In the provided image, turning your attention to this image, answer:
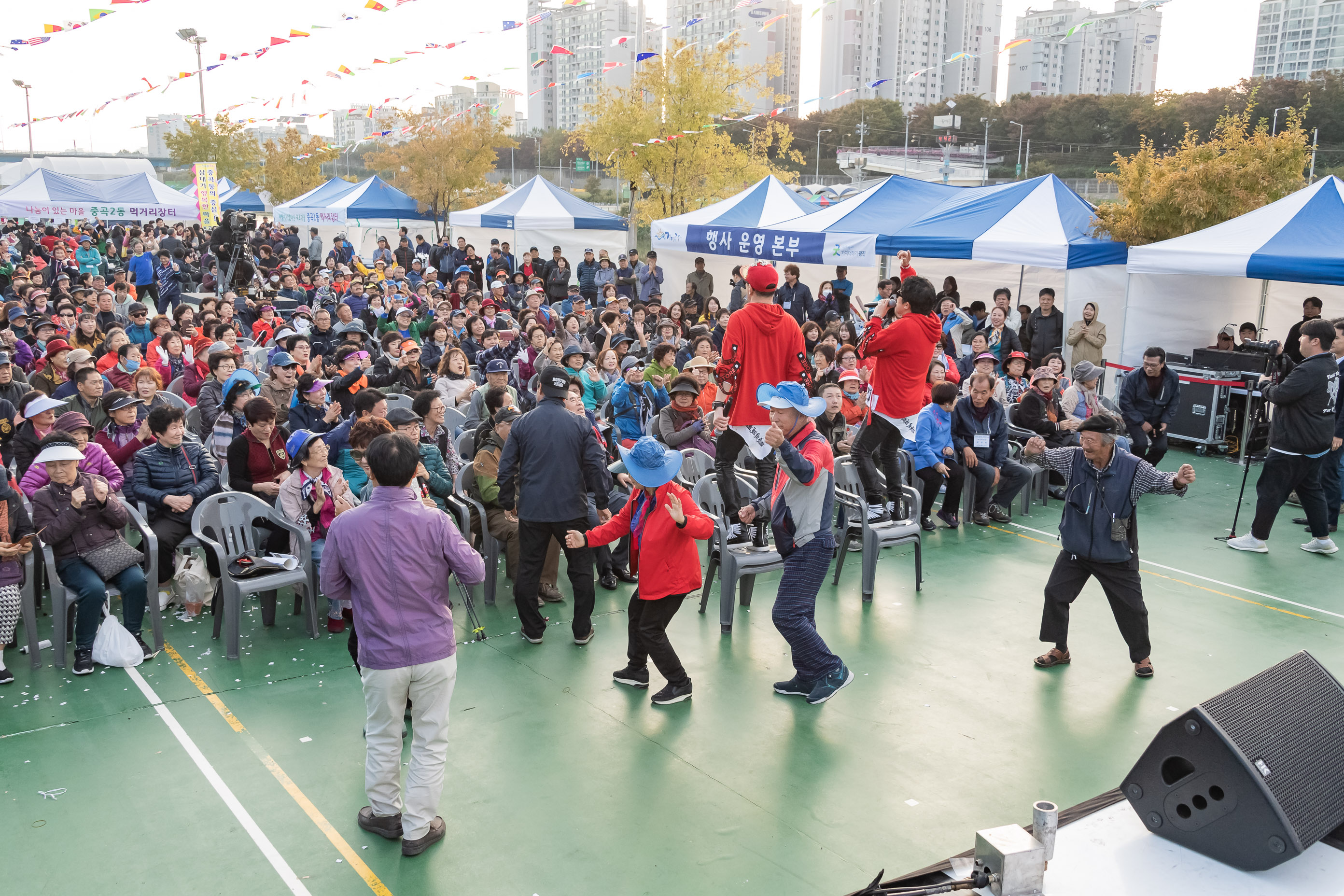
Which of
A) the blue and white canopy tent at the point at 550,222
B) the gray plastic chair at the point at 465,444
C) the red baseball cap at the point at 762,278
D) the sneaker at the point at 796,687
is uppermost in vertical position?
the blue and white canopy tent at the point at 550,222

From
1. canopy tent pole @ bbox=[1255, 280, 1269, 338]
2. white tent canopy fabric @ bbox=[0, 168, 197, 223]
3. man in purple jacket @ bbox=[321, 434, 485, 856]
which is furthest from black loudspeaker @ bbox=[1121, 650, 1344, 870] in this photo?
white tent canopy fabric @ bbox=[0, 168, 197, 223]

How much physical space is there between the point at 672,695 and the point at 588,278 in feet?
49.4

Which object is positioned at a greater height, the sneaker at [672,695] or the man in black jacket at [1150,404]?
the man in black jacket at [1150,404]

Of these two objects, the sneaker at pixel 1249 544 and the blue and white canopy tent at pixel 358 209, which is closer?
the sneaker at pixel 1249 544

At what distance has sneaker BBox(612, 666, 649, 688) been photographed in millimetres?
5570

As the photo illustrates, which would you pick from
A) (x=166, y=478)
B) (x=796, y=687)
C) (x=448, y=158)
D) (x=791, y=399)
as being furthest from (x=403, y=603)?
(x=448, y=158)

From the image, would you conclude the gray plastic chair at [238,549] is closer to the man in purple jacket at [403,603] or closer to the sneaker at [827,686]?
the man in purple jacket at [403,603]

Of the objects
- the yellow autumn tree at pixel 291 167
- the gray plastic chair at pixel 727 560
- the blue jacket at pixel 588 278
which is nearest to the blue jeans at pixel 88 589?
the gray plastic chair at pixel 727 560

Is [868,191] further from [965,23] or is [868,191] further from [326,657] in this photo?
[965,23]

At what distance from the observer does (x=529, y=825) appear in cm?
425

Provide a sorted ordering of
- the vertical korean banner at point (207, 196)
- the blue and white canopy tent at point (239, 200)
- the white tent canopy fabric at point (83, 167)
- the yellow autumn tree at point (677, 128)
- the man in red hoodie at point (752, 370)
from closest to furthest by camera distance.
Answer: the man in red hoodie at point (752, 370) → the vertical korean banner at point (207, 196) → the yellow autumn tree at point (677, 128) → the blue and white canopy tent at point (239, 200) → the white tent canopy fabric at point (83, 167)

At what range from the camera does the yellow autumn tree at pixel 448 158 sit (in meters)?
32.6

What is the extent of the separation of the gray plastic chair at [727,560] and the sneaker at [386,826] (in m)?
2.76

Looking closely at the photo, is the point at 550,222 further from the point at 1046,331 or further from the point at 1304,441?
the point at 1304,441
